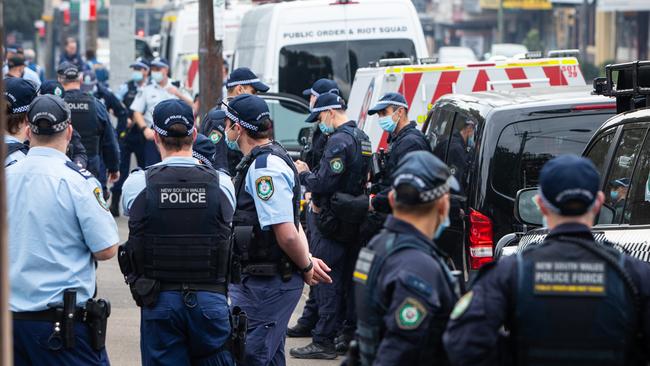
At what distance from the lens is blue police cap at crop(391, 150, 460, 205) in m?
3.84

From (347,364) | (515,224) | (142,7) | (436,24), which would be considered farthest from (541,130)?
(142,7)

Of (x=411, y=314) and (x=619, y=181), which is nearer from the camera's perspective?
(x=411, y=314)

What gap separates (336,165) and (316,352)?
4.21 ft

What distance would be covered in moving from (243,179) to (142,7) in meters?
81.6

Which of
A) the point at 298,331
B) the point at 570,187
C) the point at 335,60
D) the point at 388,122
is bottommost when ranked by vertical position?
the point at 298,331

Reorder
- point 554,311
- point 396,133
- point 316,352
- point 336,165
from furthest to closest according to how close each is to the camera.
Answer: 1. point 396,133
2. point 316,352
3. point 336,165
4. point 554,311

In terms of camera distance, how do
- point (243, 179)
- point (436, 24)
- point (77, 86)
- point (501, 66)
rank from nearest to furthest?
point (243, 179), point (501, 66), point (77, 86), point (436, 24)

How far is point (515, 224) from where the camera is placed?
24.2 feet

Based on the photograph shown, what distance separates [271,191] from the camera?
5.96 meters

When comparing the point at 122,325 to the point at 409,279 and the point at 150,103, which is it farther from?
the point at 150,103

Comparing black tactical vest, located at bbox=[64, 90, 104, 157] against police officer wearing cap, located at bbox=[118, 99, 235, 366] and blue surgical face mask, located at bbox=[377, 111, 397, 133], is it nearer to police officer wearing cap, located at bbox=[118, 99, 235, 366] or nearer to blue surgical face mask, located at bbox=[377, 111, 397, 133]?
blue surgical face mask, located at bbox=[377, 111, 397, 133]

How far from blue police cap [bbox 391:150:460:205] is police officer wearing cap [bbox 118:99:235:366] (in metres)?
1.66

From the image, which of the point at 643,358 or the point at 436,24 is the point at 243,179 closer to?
the point at 643,358

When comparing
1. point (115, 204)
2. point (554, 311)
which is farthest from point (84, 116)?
point (554, 311)
